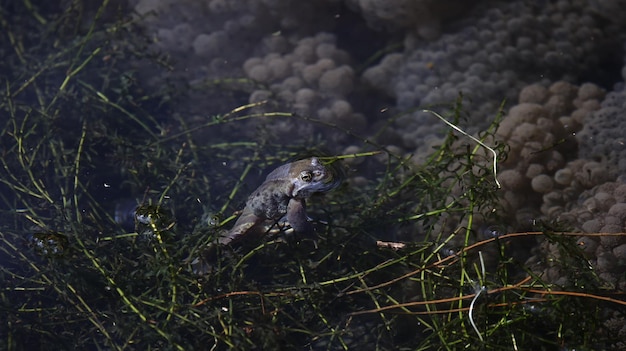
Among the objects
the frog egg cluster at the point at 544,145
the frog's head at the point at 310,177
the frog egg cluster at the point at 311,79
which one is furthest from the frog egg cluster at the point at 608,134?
the frog's head at the point at 310,177

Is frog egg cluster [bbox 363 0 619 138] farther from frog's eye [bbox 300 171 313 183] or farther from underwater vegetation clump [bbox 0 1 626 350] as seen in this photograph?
frog's eye [bbox 300 171 313 183]

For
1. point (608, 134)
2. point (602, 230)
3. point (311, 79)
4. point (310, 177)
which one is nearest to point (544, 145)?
point (608, 134)

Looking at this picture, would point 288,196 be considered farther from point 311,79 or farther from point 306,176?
point 311,79

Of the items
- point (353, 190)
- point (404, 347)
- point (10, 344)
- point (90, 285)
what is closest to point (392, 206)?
point (353, 190)

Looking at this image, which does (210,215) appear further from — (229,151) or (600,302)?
(600,302)

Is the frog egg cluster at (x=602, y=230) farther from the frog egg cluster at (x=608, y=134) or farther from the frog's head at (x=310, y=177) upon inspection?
the frog's head at (x=310, y=177)
